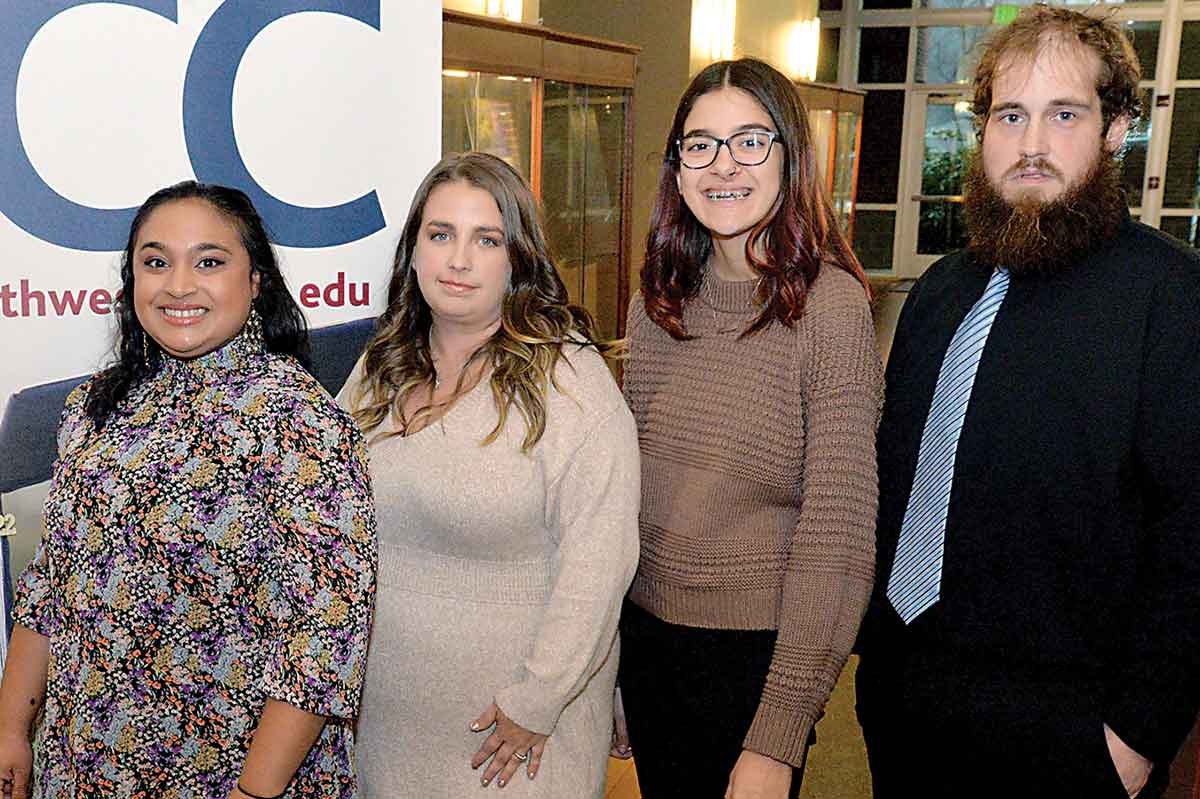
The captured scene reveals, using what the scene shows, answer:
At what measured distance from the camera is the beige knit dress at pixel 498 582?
1.77 metres

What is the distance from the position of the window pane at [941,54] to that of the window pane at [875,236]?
1.79 meters

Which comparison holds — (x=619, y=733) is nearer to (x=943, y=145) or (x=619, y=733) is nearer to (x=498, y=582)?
(x=498, y=582)

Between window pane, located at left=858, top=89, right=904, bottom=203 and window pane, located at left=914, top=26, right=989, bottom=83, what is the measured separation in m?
0.43

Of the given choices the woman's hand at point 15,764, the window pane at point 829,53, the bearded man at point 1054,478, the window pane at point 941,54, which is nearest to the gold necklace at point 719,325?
the bearded man at point 1054,478

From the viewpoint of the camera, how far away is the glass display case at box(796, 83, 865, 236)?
31.0ft

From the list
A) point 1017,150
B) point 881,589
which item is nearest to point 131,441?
point 881,589

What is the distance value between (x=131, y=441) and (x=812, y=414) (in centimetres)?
106

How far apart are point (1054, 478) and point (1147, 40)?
1324 centimetres

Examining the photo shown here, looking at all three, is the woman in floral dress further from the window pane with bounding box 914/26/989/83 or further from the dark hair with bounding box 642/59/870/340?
the window pane with bounding box 914/26/989/83

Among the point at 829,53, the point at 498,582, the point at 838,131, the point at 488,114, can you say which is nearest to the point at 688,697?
the point at 498,582

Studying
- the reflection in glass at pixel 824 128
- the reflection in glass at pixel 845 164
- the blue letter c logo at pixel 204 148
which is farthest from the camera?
the reflection in glass at pixel 845 164

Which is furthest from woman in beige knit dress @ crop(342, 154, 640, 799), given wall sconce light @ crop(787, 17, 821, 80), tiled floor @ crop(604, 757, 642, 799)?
wall sconce light @ crop(787, 17, 821, 80)

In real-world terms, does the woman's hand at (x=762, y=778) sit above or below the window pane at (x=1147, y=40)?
below

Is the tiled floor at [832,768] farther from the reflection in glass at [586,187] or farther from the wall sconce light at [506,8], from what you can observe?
the wall sconce light at [506,8]
